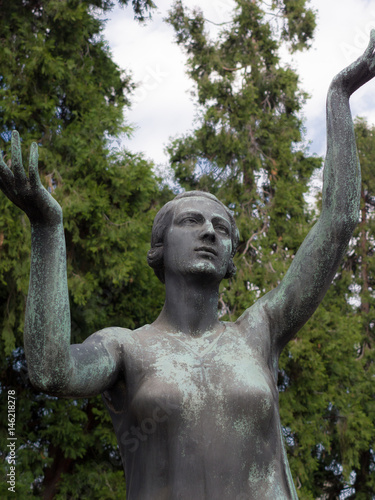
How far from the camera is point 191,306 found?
2895 mm

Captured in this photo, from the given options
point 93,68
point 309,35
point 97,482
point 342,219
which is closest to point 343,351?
point 97,482

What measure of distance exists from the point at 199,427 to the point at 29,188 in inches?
41.0

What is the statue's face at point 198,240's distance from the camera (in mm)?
2844

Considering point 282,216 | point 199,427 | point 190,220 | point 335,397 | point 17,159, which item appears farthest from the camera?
point 282,216

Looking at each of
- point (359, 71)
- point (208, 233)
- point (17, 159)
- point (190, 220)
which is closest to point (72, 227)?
point (190, 220)

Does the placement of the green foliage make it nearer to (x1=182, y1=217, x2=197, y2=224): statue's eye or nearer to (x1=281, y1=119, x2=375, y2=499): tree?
(x1=281, y1=119, x2=375, y2=499): tree

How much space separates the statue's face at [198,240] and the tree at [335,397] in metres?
8.35

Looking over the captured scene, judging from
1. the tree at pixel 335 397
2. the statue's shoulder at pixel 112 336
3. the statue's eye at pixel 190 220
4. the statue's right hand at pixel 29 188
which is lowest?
the statue's shoulder at pixel 112 336

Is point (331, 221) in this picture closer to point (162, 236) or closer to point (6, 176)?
point (162, 236)

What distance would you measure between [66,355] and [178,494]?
643 millimetres

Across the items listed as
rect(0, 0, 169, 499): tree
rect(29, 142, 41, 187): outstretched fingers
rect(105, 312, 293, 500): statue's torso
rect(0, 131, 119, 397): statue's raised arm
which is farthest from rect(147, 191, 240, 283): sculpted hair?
rect(0, 0, 169, 499): tree

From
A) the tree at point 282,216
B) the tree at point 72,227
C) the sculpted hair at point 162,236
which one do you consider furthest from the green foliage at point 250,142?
the sculpted hair at point 162,236

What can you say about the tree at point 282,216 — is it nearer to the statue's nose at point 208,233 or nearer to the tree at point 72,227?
the tree at point 72,227

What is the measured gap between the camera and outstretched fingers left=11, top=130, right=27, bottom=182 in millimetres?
2236
